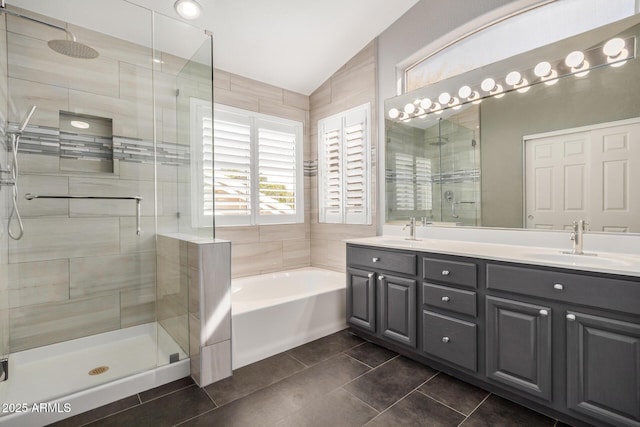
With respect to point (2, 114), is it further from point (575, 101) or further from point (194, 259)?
point (575, 101)

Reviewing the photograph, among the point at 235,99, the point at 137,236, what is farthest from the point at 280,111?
the point at 137,236

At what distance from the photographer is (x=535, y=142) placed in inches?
84.4

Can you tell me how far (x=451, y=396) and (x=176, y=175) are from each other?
2.42m

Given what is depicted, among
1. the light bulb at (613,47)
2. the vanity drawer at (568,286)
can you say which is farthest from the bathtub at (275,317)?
the light bulb at (613,47)

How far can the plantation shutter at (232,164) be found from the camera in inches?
124

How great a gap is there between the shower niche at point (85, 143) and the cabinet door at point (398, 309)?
7.86ft

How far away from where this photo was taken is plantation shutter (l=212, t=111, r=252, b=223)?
10.3ft

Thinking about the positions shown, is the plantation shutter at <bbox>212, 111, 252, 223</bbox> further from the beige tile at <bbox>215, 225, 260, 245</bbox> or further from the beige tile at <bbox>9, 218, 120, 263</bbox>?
the beige tile at <bbox>9, 218, 120, 263</bbox>

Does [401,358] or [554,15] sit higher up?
[554,15]

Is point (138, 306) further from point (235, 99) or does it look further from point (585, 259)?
point (585, 259)

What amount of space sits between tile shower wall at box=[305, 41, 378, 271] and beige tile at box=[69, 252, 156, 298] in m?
1.87

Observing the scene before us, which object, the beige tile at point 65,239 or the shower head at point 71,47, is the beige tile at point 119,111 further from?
the beige tile at point 65,239

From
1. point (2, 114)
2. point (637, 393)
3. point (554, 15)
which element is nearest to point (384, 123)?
point (554, 15)

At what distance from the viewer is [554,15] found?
2.10 meters
